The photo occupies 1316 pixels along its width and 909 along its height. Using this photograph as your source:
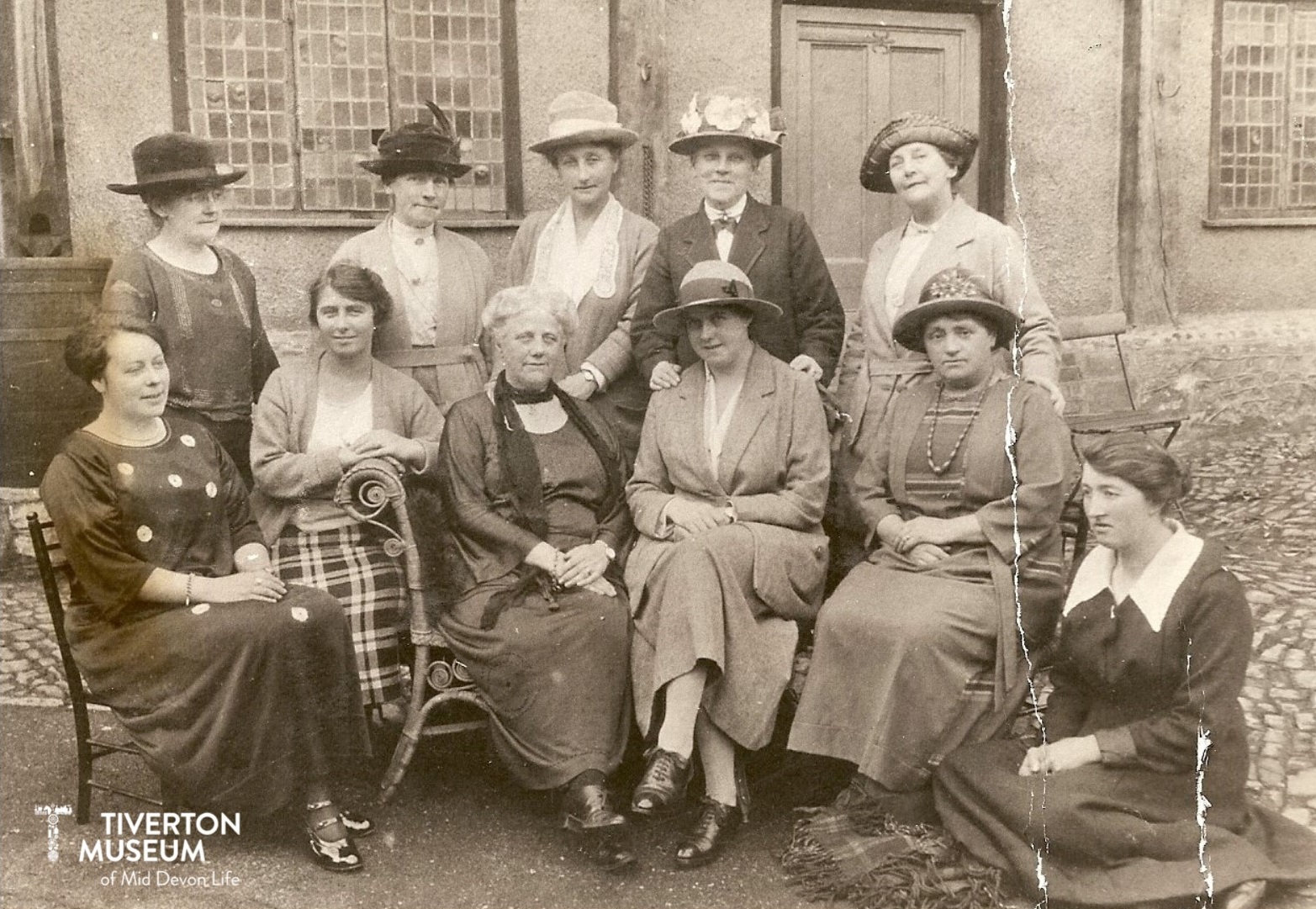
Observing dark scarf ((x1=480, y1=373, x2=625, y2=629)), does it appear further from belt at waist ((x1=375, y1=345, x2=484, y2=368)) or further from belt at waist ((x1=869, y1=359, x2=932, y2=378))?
belt at waist ((x1=869, y1=359, x2=932, y2=378))

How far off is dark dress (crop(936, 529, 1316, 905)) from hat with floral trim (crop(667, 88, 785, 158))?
1981mm

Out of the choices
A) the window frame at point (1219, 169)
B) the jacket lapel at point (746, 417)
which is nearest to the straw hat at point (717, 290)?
the jacket lapel at point (746, 417)

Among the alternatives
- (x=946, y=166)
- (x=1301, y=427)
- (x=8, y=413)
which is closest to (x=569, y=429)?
(x=946, y=166)

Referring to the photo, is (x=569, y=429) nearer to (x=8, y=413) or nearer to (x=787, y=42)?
(x=8, y=413)

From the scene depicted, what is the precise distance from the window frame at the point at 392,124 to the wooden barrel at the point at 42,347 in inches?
32.7

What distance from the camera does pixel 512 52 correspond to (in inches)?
243

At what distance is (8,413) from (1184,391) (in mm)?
6046

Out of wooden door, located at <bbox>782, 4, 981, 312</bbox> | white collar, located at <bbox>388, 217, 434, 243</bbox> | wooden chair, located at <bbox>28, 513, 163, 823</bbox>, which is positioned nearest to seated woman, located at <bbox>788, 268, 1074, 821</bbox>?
white collar, located at <bbox>388, 217, 434, 243</bbox>

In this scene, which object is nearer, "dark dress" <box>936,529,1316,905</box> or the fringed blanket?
"dark dress" <box>936,529,1316,905</box>

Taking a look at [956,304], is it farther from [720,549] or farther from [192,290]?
[192,290]

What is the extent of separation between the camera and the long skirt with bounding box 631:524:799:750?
3.33 metres

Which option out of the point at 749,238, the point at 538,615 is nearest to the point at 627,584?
the point at 538,615

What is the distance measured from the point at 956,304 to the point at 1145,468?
766mm

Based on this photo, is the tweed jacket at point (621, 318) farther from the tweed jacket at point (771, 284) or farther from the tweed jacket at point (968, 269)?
the tweed jacket at point (968, 269)
